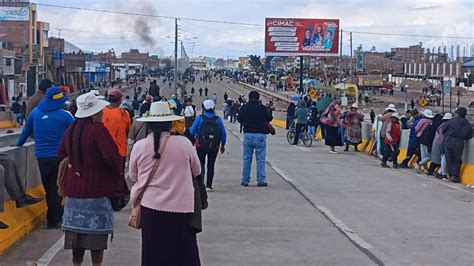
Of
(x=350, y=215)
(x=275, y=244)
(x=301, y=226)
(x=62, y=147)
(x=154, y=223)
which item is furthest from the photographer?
(x=350, y=215)

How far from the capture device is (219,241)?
9.53 meters

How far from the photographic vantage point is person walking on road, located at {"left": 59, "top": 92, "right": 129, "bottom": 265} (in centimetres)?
679

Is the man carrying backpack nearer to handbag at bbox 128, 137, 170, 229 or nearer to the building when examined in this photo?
handbag at bbox 128, 137, 170, 229

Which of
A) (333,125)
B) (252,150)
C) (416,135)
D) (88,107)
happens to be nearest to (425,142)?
(416,135)

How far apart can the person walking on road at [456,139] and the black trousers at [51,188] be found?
9.71 metres

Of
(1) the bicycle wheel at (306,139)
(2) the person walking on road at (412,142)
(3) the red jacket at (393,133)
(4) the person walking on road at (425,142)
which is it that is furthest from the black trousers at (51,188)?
(1) the bicycle wheel at (306,139)

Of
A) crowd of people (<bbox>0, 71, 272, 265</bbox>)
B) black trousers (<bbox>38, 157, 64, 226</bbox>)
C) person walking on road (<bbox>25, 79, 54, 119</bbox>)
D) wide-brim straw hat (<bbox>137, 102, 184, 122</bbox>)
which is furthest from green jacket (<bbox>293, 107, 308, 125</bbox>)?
wide-brim straw hat (<bbox>137, 102, 184, 122</bbox>)

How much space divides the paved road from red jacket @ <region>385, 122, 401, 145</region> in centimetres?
248

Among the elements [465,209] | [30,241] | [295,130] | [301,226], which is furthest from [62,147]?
[295,130]

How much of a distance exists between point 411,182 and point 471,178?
1247 mm

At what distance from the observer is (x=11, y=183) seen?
9.20 meters

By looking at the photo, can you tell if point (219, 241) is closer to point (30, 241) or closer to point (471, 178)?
point (30, 241)

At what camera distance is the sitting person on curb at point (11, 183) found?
8.85 m

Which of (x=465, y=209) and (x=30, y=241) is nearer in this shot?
(x=30, y=241)
